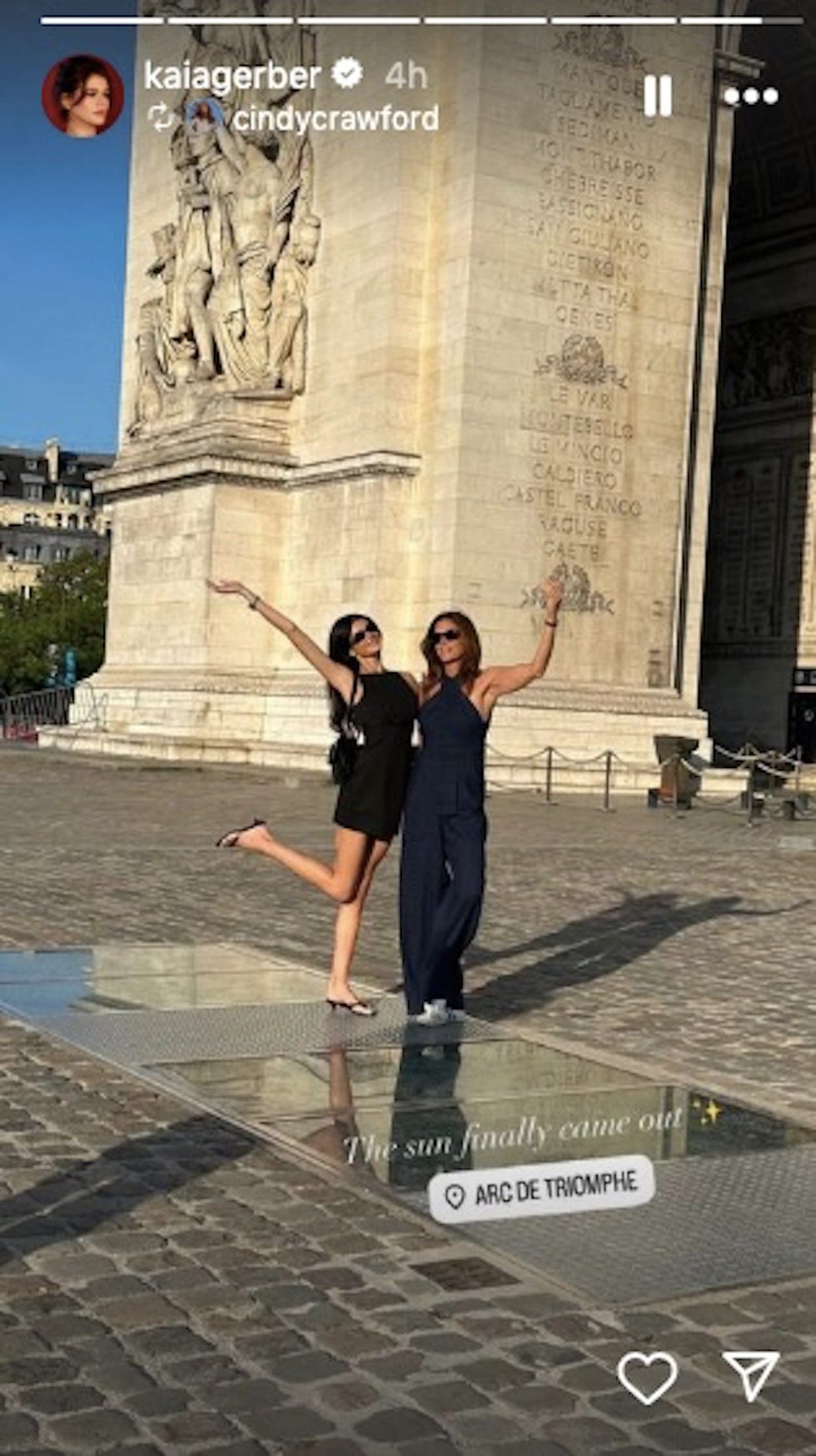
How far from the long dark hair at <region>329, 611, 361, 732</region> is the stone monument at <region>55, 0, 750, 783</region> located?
52.8 ft

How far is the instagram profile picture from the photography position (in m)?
22.1

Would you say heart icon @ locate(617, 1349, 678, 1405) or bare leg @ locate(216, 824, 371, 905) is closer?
heart icon @ locate(617, 1349, 678, 1405)

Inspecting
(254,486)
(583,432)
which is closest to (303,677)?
(254,486)

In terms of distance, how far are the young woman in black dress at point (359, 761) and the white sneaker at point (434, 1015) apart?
289 millimetres

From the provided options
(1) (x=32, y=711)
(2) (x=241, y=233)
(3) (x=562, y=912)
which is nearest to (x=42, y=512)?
(1) (x=32, y=711)

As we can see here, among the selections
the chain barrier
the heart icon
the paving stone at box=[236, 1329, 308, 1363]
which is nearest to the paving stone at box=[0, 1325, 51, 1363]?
the paving stone at box=[236, 1329, 308, 1363]

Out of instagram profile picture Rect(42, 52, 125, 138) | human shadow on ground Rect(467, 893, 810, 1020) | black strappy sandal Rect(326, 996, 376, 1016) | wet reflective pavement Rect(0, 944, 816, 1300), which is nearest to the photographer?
wet reflective pavement Rect(0, 944, 816, 1300)

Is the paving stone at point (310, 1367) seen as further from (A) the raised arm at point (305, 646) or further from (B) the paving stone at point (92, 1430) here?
(A) the raised arm at point (305, 646)

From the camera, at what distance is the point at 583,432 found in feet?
82.0

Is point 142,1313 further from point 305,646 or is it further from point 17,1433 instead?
point 305,646

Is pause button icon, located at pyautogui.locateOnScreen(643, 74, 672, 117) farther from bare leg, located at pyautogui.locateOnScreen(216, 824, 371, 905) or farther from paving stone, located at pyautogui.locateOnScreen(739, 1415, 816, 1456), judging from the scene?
paving stone, located at pyautogui.locateOnScreen(739, 1415, 816, 1456)

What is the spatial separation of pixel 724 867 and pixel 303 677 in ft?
37.7

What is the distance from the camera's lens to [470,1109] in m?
5.99

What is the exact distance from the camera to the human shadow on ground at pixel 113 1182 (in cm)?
470
